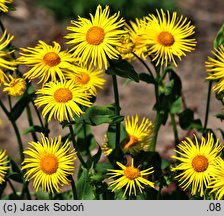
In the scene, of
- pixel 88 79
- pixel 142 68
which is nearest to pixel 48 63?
pixel 88 79

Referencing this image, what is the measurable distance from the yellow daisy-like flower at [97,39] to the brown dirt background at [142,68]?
1.33 meters

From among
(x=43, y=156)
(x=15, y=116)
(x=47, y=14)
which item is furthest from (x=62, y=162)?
(x=47, y=14)

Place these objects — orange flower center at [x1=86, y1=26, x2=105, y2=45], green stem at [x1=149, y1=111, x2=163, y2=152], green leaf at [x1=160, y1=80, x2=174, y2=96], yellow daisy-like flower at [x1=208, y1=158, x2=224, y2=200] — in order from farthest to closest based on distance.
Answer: green leaf at [x1=160, y1=80, x2=174, y2=96], green stem at [x1=149, y1=111, x2=163, y2=152], orange flower center at [x1=86, y1=26, x2=105, y2=45], yellow daisy-like flower at [x1=208, y1=158, x2=224, y2=200]

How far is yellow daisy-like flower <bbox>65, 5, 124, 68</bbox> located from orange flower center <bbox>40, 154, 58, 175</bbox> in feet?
0.92

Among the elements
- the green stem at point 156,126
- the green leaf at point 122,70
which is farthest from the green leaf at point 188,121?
the green leaf at point 122,70

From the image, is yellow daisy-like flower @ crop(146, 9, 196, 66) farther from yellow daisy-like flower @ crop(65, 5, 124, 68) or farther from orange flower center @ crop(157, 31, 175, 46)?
yellow daisy-like flower @ crop(65, 5, 124, 68)

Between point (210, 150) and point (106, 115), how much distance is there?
315mm

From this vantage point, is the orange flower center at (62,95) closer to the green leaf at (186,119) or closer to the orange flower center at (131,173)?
the orange flower center at (131,173)

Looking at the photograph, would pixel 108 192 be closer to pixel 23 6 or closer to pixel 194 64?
pixel 194 64

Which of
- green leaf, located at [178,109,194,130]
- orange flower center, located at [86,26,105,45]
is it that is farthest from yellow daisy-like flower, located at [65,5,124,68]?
green leaf, located at [178,109,194,130]

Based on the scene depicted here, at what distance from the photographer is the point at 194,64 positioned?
3.95 m

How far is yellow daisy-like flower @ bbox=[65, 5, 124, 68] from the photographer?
181 centimetres

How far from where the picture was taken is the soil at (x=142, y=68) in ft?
11.4

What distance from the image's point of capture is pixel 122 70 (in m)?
1.86
